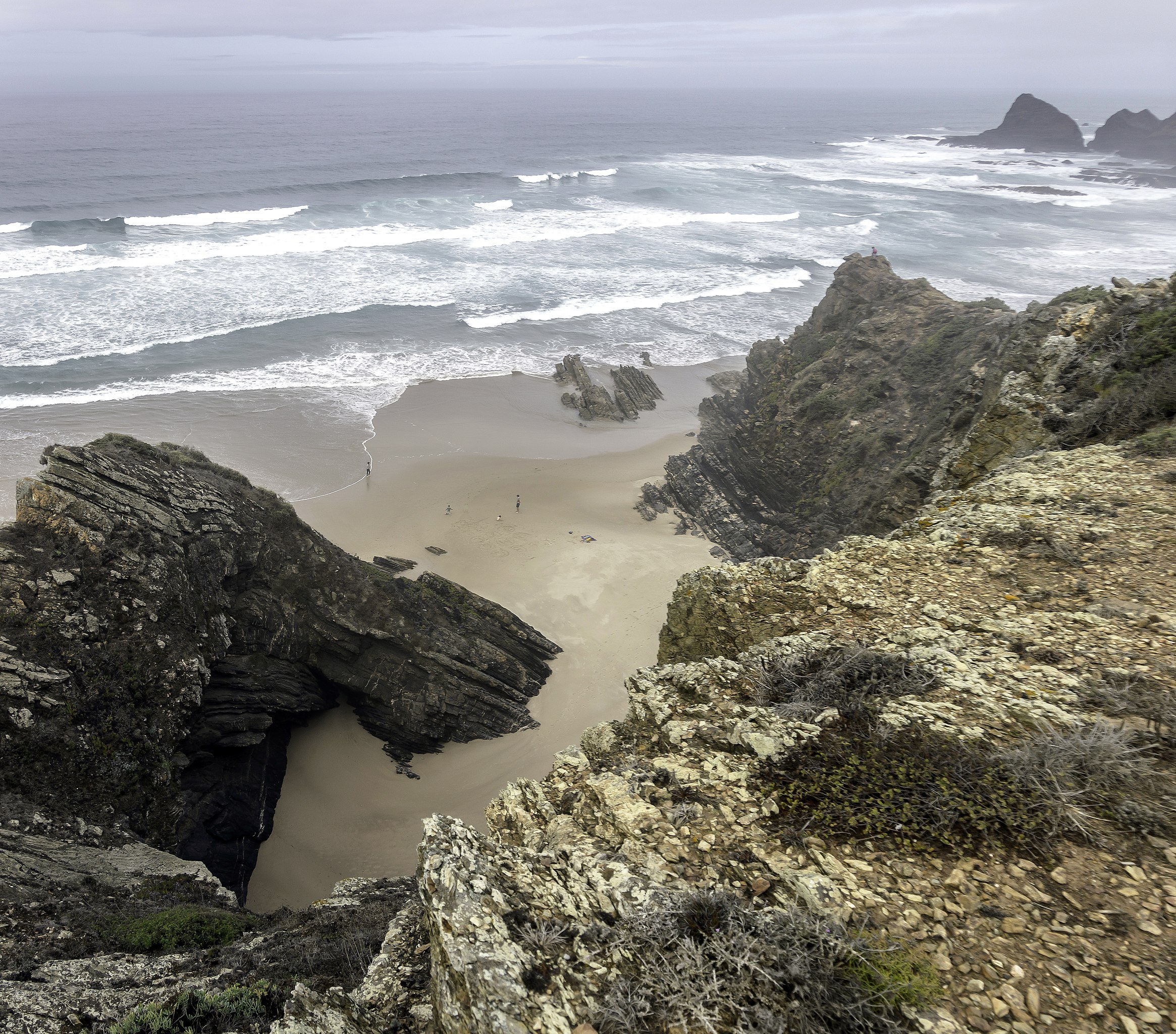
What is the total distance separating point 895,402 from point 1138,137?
143m

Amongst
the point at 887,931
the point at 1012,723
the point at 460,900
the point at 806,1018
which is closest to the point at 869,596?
the point at 1012,723

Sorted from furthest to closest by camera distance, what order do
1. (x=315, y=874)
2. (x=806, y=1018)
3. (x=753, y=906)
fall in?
(x=315, y=874) → (x=753, y=906) → (x=806, y=1018)

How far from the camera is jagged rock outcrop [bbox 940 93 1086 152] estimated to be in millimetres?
120188

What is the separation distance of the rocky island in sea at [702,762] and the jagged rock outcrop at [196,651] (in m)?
0.06

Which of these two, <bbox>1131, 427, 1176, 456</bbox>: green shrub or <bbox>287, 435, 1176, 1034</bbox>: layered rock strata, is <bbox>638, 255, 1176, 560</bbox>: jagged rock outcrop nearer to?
<bbox>1131, 427, 1176, 456</bbox>: green shrub

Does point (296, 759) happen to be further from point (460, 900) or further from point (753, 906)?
point (753, 906)

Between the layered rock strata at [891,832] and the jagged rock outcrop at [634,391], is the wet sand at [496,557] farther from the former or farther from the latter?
the layered rock strata at [891,832]

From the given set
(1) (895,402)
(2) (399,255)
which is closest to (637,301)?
(2) (399,255)

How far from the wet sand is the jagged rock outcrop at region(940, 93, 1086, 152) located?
12249cm

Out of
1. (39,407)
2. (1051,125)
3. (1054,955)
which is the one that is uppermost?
(1051,125)

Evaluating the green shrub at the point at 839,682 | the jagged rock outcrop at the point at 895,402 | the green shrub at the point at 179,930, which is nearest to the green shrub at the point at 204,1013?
the green shrub at the point at 179,930

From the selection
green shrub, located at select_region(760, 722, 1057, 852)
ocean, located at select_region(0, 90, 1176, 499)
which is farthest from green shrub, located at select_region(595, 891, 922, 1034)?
ocean, located at select_region(0, 90, 1176, 499)

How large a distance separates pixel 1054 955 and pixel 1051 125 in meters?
161

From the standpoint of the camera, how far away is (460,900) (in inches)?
173
